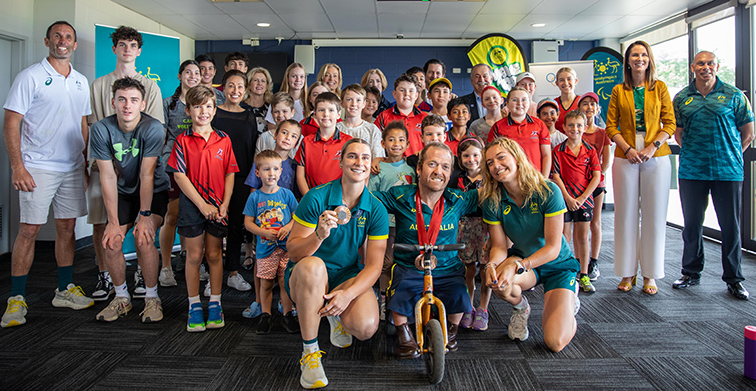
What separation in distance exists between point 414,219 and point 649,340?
1454 mm

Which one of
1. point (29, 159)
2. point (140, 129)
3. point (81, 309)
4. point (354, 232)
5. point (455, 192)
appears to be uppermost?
point (140, 129)

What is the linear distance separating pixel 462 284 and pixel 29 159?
2.79 m

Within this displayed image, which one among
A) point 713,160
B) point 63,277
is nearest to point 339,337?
point 63,277

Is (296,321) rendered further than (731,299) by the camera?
No

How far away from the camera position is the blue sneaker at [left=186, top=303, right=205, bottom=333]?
2.46m

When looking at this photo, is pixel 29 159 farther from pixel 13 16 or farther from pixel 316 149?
pixel 13 16

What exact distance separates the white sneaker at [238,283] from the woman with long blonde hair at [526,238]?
1886 millimetres

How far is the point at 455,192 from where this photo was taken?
2.35 meters

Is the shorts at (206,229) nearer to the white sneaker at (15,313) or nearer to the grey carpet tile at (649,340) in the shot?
the white sneaker at (15,313)

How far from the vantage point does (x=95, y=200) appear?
9.98 ft

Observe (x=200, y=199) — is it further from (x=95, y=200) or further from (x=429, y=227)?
(x=429, y=227)

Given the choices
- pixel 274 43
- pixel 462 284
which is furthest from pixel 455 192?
pixel 274 43

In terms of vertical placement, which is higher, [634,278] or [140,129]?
[140,129]

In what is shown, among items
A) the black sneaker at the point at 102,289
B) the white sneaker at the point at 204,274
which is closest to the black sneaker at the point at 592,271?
the white sneaker at the point at 204,274
